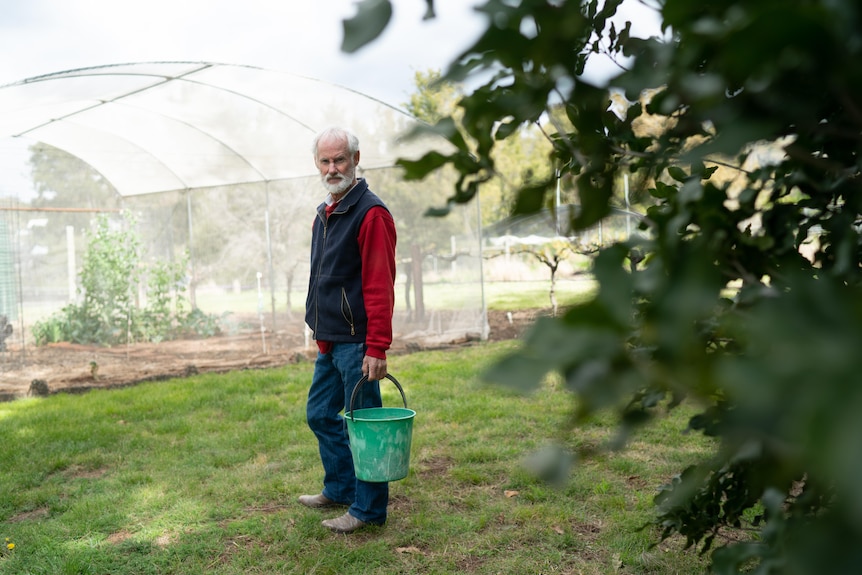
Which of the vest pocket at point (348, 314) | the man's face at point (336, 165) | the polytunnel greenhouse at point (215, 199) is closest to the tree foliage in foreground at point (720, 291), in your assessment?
the vest pocket at point (348, 314)

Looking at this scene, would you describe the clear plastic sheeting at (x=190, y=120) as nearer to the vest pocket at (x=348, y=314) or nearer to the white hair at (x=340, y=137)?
the white hair at (x=340, y=137)

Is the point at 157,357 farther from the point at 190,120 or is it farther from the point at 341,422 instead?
the point at 341,422

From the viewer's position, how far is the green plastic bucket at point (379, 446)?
3.42 m

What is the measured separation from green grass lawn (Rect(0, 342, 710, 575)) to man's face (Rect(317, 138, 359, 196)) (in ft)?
5.13

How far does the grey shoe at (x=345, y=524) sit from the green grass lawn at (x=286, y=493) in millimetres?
36

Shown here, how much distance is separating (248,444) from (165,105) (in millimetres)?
5076

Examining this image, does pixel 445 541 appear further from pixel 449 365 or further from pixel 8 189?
pixel 8 189

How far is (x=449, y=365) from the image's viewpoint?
25.5 feet

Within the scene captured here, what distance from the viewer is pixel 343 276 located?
3.66 m

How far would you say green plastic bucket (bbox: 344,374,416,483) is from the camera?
3424 mm

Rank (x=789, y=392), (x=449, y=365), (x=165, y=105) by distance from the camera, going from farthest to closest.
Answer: (x=165, y=105) → (x=449, y=365) → (x=789, y=392)

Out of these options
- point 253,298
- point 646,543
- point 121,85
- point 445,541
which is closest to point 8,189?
point 121,85

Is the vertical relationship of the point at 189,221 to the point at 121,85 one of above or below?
below

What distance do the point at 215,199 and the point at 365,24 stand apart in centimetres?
1031
